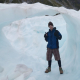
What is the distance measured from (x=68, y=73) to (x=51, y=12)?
89.4 inches

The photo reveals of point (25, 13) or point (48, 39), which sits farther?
point (25, 13)

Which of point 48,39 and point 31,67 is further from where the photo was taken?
point 31,67

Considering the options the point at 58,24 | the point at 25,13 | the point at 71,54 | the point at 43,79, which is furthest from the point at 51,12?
the point at 58,24

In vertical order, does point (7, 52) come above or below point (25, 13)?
below

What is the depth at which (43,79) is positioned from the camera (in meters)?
3.56

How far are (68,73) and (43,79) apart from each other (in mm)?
734

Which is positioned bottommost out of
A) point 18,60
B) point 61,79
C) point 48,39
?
point 18,60

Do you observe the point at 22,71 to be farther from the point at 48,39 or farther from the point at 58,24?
the point at 58,24

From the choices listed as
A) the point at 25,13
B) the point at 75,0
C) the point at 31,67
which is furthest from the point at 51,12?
the point at 75,0

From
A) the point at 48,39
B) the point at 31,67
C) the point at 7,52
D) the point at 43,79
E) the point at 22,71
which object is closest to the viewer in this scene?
the point at 48,39

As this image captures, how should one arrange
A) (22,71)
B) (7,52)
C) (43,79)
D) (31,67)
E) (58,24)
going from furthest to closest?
(58,24), (7,52), (31,67), (22,71), (43,79)

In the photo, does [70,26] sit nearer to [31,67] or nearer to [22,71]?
[31,67]

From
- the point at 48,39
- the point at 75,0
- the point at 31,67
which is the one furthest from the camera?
the point at 75,0

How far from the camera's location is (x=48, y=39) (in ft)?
10.5
